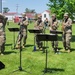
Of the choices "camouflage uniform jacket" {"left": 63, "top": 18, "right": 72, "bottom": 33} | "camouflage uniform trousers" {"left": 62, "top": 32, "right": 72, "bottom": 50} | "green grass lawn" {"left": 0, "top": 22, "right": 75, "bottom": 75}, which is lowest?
"green grass lawn" {"left": 0, "top": 22, "right": 75, "bottom": 75}

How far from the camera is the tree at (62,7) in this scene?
27375 millimetres

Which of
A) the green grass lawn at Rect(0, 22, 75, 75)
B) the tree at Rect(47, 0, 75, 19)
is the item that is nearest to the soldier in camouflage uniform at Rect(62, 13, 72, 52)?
the green grass lawn at Rect(0, 22, 75, 75)

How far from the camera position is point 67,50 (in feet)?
56.3

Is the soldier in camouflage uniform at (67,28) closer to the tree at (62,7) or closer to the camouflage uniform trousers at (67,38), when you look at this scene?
the camouflage uniform trousers at (67,38)

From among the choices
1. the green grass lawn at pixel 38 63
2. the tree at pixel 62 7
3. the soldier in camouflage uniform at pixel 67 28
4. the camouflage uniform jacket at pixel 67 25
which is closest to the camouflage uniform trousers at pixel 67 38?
the soldier in camouflage uniform at pixel 67 28

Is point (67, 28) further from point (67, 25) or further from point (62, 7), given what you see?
point (62, 7)

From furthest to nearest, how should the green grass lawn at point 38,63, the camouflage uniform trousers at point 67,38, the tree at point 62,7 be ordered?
the tree at point 62,7, the camouflage uniform trousers at point 67,38, the green grass lawn at point 38,63

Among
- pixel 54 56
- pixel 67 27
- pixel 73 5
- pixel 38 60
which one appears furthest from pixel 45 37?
pixel 73 5

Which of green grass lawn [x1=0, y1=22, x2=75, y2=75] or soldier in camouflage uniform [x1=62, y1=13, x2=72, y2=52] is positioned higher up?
soldier in camouflage uniform [x1=62, y1=13, x2=72, y2=52]

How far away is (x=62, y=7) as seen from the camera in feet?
91.3

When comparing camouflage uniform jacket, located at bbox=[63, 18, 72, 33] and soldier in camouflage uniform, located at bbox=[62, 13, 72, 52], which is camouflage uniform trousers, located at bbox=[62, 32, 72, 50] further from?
camouflage uniform jacket, located at bbox=[63, 18, 72, 33]

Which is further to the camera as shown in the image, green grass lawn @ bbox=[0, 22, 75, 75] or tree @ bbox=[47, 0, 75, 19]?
tree @ bbox=[47, 0, 75, 19]

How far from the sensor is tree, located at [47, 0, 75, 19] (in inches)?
1078

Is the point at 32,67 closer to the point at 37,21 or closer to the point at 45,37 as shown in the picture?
the point at 45,37
